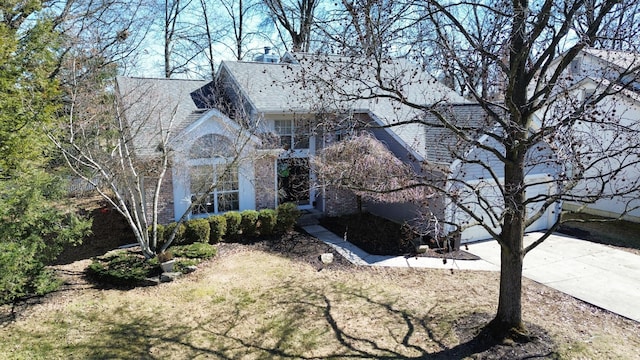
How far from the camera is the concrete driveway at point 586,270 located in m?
9.24

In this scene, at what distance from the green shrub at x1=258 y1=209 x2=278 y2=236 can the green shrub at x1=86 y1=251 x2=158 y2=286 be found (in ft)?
13.3

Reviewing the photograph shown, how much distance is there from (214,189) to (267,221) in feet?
7.03

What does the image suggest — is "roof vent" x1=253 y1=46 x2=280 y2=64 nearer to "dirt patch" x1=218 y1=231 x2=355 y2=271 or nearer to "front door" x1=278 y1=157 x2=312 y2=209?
"front door" x1=278 y1=157 x2=312 y2=209

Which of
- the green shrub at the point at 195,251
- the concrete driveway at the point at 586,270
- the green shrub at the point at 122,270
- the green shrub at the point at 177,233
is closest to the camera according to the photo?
the concrete driveway at the point at 586,270

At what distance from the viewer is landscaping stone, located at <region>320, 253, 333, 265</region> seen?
1182 centimetres

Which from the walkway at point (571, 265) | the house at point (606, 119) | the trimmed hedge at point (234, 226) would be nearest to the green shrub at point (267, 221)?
the trimmed hedge at point (234, 226)

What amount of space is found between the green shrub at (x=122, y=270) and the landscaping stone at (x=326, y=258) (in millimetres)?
4675

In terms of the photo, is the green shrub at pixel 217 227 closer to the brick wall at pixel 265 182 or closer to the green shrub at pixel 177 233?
the green shrub at pixel 177 233

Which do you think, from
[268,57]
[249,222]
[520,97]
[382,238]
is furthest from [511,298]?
[268,57]

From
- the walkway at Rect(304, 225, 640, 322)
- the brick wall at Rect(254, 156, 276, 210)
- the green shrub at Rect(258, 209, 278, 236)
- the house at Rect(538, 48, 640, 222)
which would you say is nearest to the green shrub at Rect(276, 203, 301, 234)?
the green shrub at Rect(258, 209, 278, 236)

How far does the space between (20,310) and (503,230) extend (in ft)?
33.4

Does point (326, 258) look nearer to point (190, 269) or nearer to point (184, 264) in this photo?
point (190, 269)

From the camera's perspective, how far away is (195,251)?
1191 cm

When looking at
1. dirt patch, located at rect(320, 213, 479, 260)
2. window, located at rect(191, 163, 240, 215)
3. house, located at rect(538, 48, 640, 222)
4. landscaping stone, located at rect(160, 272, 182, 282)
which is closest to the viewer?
house, located at rect(538, 48, 640, 222)
